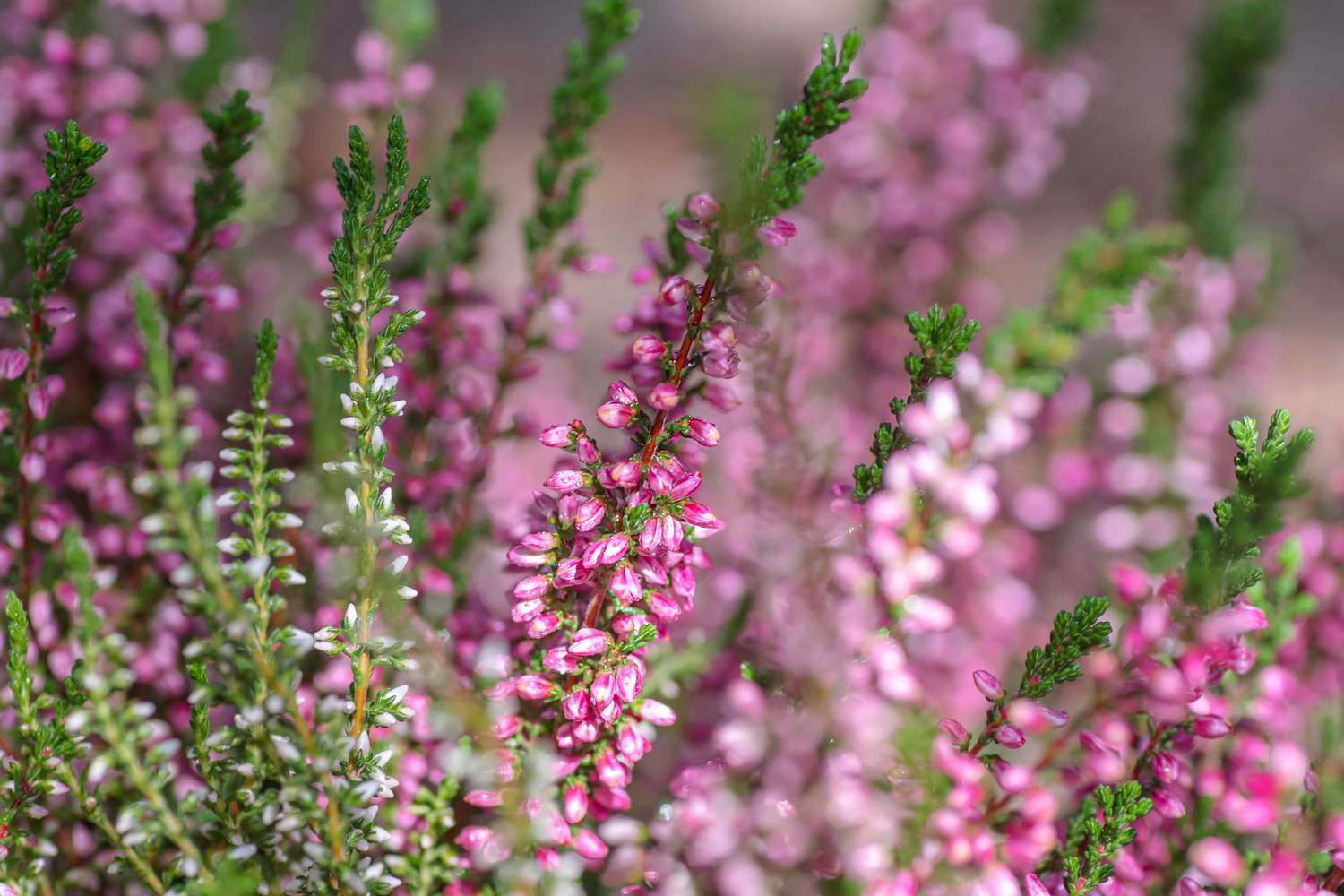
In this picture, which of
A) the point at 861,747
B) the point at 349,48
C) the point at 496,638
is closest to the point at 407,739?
the point at 496,638

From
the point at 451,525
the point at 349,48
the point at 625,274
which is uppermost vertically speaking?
the point at 349,48

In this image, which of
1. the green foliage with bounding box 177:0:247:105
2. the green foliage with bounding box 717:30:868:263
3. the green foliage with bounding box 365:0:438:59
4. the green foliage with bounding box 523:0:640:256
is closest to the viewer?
the green foliage with bounding box 717:30:868:263

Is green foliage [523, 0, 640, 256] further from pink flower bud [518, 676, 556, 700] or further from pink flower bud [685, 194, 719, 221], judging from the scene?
pink flower bud [518, 676, 556, 700]

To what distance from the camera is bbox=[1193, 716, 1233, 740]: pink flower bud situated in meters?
0.72

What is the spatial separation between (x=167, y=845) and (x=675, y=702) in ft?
1.51

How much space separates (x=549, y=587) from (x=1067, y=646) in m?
0.36

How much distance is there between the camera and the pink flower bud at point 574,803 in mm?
731

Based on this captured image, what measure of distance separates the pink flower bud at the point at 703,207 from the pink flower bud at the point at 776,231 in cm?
3

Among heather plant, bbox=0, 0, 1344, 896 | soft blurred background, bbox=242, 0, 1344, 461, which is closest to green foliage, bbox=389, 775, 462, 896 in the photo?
heather plant, bbox=0, 0, 1344, 896

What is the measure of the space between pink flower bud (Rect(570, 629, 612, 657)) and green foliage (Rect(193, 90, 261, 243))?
451 mm

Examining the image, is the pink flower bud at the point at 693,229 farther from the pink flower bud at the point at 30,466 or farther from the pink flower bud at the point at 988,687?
the pink flower bud at the point at 30,466

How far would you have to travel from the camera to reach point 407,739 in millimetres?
836

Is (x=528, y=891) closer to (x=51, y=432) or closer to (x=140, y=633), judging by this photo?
(x=140, y=633)

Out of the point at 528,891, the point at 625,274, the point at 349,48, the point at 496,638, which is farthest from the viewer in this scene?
the point at 349,48
